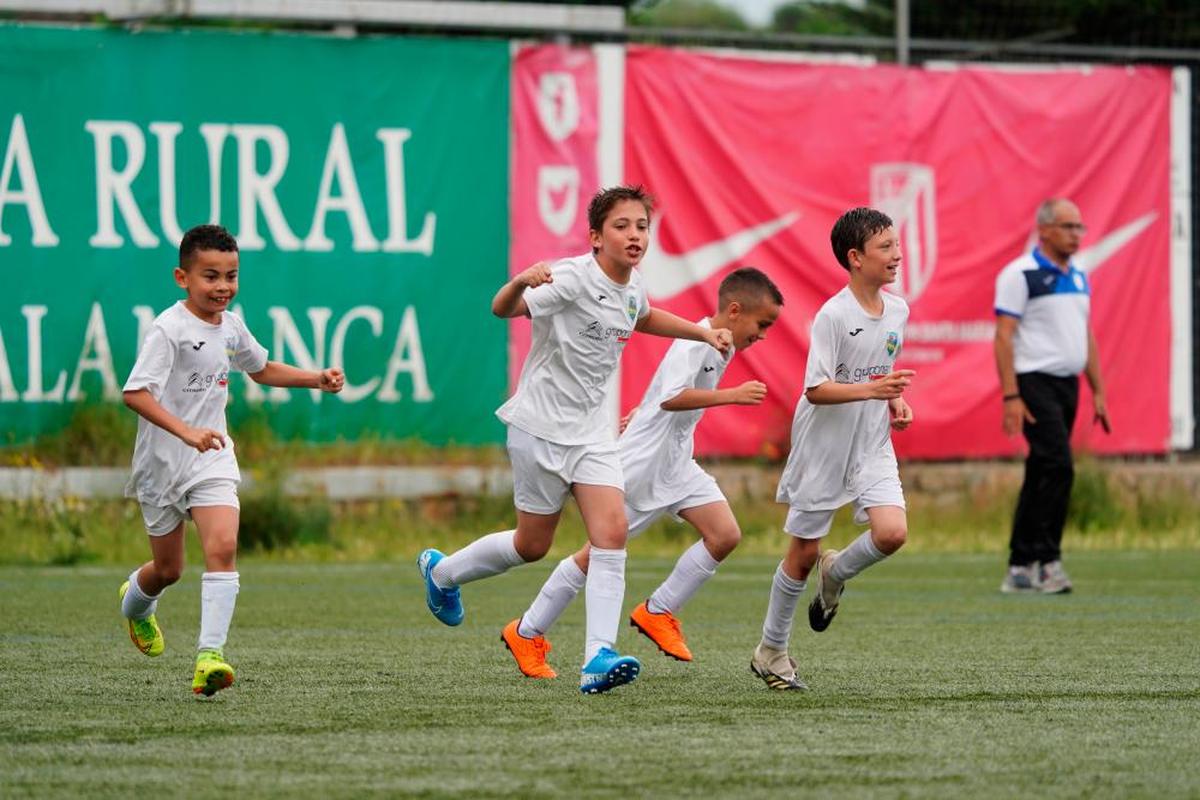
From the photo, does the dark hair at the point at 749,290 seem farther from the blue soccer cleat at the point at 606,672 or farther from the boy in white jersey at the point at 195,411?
the blue soccer cleat at the point at 606,672

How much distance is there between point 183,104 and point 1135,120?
7.44 meters

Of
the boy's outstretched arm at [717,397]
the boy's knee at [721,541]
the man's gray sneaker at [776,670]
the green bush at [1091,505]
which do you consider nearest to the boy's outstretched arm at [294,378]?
the boy's outstretched arm at [717,397]

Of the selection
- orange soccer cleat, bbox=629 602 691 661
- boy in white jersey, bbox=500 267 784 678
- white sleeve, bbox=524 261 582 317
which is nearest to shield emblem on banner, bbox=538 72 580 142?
boy in white jersey, bbox=500 267 784 678

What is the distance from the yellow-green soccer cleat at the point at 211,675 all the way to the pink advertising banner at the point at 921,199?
29.0 feet

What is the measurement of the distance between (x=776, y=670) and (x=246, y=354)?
85.4 inches

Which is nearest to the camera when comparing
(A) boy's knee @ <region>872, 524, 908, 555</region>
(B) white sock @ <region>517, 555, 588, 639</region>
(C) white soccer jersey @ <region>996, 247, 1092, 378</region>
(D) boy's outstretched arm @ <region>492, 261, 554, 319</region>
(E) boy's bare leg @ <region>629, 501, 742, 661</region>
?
(D) boy's outstretched arm @ <region>492, 261, 554, 319</region>

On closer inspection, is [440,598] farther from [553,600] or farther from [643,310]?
[643,310]

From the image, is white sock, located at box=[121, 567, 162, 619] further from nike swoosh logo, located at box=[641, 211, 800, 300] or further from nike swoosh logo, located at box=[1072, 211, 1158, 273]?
nike swoosh logo, located at box=[1072, 211, 1158, 273]

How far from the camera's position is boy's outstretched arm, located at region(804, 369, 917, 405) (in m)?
7.18

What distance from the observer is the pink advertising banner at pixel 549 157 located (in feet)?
51.3

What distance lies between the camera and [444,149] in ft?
51.1

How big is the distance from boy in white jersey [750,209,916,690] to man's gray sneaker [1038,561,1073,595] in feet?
13.5

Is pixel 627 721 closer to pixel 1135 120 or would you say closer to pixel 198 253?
pixel 198 253

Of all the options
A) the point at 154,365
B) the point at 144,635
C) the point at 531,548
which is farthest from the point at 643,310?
the point at 144,635
